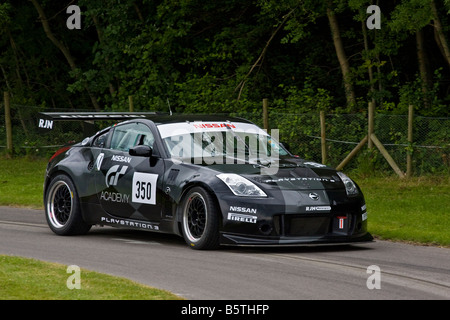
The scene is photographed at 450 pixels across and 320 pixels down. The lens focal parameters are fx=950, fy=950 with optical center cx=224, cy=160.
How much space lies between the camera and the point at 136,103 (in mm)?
27328

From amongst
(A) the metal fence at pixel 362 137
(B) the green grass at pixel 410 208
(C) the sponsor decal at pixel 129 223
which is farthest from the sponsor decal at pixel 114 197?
(A) the metal fence at pixel 362 137

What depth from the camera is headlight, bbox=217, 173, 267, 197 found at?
10.4 m

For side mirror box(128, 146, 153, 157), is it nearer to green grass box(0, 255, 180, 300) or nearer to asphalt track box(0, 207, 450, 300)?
asphalt track box(0, 207, 450, 300)

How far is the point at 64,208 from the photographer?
12625 millimetres

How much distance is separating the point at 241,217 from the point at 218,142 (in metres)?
1.54

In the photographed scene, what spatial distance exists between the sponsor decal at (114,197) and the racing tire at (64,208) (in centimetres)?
53

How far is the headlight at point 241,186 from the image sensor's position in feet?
34.3

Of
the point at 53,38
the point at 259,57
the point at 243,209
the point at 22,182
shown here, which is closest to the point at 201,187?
the point at 243,209

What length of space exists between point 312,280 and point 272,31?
1922cm

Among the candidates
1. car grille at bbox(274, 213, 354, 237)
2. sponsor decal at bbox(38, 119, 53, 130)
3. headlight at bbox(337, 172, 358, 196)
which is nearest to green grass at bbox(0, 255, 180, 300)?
car grille at bbox(274, 213, 354, 237)

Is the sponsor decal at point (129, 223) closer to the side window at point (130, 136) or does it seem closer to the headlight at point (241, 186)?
the side window at point (130, 136)

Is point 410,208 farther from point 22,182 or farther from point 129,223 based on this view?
point 22,182

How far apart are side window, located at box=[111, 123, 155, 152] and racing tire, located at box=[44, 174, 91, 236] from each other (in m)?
0.85
